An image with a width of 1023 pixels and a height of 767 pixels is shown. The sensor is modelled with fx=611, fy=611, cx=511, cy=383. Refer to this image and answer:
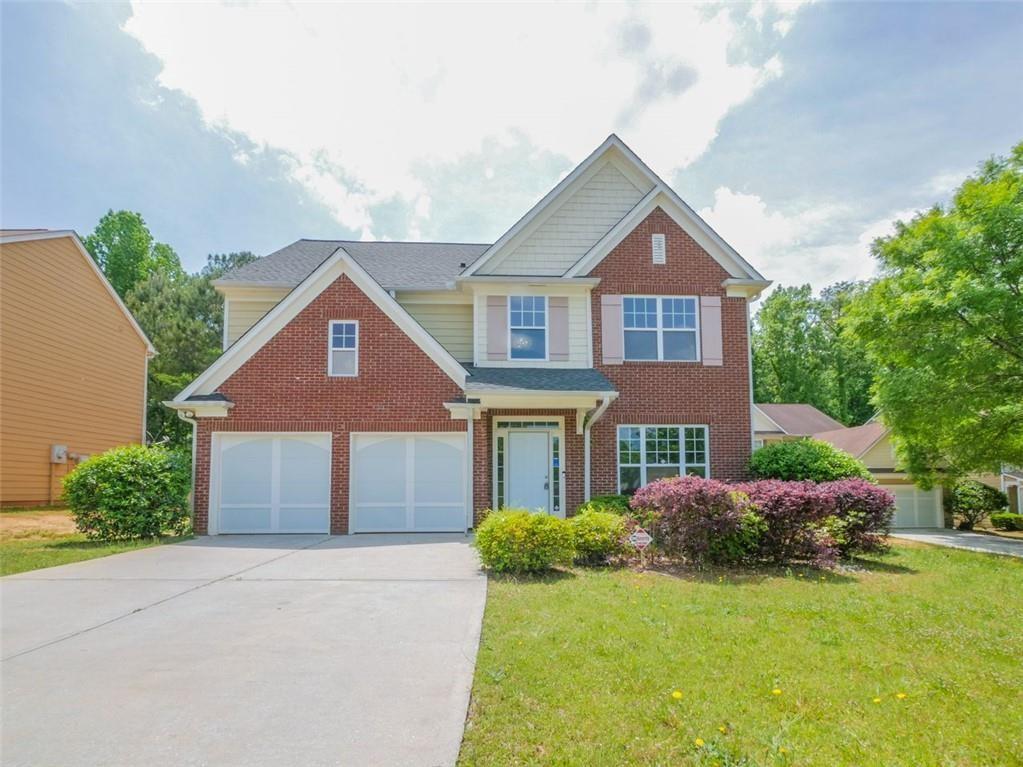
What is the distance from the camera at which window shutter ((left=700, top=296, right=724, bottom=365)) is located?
14609 millimetres

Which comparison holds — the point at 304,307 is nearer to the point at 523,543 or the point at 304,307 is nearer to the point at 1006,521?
the point at 523,543

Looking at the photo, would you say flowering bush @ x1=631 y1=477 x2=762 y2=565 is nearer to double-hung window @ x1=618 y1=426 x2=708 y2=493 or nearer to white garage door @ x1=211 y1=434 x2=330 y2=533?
double-hung window @ x1=618 y1=426 x2=708 y2=493

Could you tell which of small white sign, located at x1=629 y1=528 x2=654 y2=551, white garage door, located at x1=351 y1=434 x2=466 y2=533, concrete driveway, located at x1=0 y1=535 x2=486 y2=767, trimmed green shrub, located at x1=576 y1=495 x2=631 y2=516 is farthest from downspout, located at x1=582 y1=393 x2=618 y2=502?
concrete driveway, located at x1=0 y1=535 x2=486 y2=767

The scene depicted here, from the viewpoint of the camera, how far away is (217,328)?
33.4 meters

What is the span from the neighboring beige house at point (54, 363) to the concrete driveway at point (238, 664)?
11874 mm

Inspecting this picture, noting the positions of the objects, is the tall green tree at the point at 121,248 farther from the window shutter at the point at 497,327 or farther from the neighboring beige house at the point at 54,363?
the window shutter at the point at 497,327

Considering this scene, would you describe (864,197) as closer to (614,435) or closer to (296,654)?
(614,435)

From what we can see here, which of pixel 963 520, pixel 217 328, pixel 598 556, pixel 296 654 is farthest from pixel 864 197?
pixel 217 328

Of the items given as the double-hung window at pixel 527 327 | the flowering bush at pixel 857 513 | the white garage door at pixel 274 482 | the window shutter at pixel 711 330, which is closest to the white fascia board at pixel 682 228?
the window shutter at pixel 711 330

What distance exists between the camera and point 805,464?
522 inches

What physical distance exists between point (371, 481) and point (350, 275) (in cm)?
443

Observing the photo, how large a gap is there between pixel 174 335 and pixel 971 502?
35.4 m

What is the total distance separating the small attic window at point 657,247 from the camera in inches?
583

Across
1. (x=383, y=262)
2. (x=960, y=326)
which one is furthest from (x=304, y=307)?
(x=960, y=326)
